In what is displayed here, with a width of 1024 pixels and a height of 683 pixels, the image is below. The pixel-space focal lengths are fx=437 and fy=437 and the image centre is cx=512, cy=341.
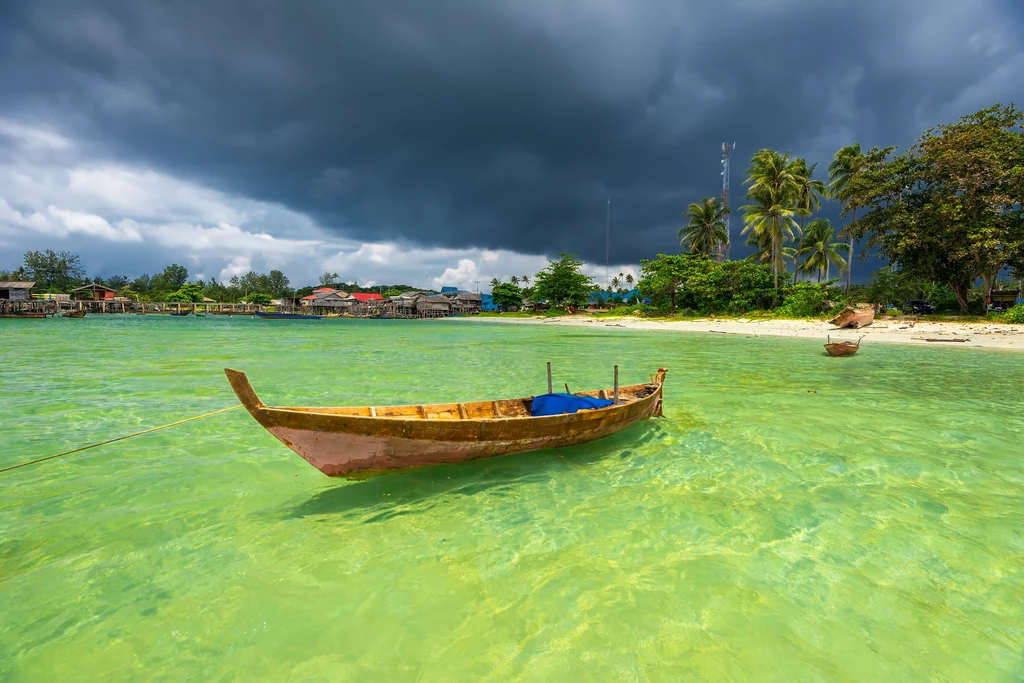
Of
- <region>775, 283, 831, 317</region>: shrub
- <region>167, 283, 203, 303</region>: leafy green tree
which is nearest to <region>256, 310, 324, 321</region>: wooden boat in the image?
<region>167, 283, 203, 303</region>: leafy green tree

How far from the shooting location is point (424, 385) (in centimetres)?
1414

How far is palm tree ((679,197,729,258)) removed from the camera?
54.9 meters

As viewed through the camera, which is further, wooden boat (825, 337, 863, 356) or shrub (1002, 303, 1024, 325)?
shrub (1002, 303, 1024, 325)

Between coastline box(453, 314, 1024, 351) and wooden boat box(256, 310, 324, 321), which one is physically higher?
wooden boat box(256, 310, 324, 321)

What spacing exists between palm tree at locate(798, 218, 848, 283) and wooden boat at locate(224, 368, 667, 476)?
174ft

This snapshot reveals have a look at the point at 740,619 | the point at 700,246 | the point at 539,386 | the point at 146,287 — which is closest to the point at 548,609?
the point at 740,619

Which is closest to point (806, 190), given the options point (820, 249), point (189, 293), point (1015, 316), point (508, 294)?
point (820, 249)

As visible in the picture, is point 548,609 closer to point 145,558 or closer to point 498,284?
point 145,558

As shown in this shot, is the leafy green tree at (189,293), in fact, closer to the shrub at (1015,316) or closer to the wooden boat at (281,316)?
the wooden boat at (281,316)

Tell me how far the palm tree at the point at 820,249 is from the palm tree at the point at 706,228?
29.1 feet

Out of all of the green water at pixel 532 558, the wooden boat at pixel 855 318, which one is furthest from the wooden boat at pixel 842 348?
the wooden boat at pixel 855 318

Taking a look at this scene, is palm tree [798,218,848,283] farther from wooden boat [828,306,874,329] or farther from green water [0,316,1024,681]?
green water [0,316,1024,681]

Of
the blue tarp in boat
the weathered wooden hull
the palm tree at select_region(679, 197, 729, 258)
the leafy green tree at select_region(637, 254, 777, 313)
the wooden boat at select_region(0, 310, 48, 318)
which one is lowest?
the weathered wooden hull

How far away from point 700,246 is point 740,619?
5827cm
